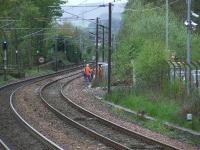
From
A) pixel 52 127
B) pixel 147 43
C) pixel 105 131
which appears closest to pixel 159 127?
pixel 105 131

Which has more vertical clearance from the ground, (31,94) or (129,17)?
(129,17)

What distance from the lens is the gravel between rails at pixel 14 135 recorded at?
19780 mm

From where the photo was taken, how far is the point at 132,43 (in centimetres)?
4544

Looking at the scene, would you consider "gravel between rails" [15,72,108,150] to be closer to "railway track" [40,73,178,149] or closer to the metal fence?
"railway track" [40,73,178,149]

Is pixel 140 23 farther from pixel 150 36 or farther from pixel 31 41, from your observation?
pixel 31 41

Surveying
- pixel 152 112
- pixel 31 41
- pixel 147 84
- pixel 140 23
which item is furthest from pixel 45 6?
pixel 152 112

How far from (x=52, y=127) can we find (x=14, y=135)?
282 cm

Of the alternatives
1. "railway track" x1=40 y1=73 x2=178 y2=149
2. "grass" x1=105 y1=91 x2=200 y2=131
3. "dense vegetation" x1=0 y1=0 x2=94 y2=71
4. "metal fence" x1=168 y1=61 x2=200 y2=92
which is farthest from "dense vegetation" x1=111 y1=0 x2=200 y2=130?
"dense vegetation" x1=0 y1=0 x2=94 y2=71

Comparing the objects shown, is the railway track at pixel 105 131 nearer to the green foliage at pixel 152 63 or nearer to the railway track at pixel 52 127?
the railway track at pixel 52 127

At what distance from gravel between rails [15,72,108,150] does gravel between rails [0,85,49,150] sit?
0.62 meters

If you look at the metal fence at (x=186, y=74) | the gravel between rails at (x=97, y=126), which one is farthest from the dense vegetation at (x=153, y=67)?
the gravel between rails at (x=97, y=126)

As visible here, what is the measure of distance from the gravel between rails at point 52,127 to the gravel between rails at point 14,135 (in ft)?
2.03

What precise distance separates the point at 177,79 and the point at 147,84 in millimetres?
4875

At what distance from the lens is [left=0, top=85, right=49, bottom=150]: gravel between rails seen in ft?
64.9
